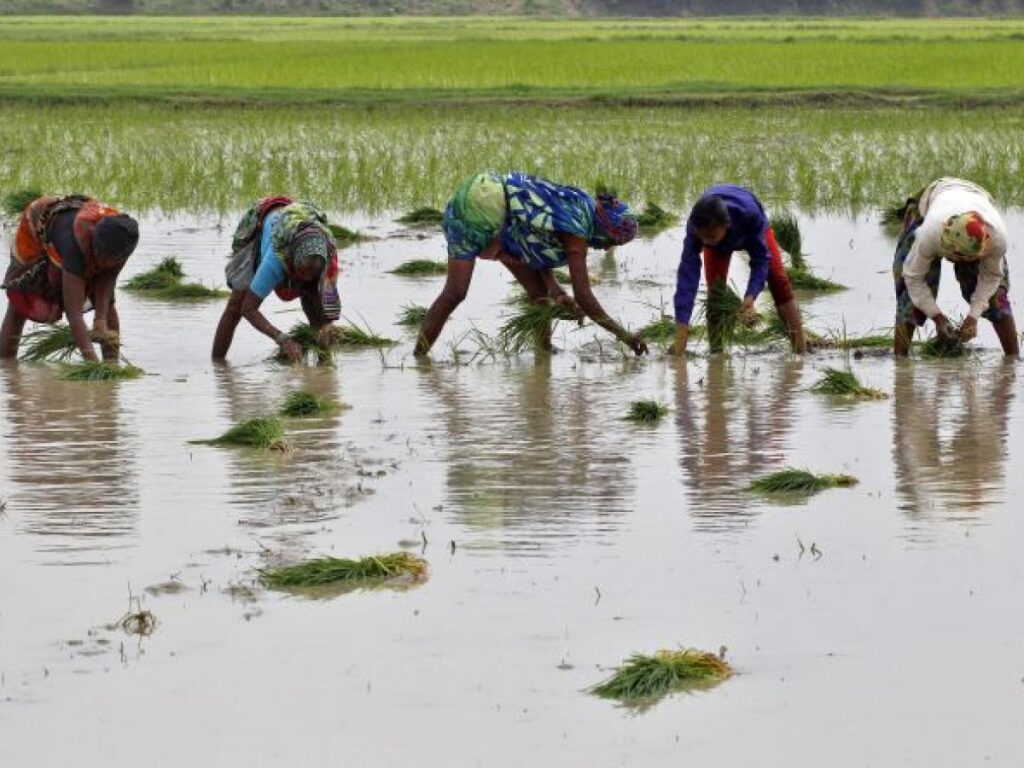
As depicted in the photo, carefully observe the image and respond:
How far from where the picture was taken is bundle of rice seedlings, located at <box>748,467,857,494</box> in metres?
6.02

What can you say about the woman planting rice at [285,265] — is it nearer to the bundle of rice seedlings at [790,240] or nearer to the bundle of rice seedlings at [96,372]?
the bundle of rice seedlings at [96,372]

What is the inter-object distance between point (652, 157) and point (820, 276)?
21.2 feet

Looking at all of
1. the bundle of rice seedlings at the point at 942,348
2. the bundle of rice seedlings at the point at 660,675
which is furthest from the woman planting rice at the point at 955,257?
the bundle of rice seedlings at the point at 660,675

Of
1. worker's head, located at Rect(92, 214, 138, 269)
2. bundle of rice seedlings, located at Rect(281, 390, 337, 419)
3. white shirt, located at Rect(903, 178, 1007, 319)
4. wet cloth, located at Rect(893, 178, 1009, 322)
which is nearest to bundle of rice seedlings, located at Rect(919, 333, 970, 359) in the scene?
wet cloth, located at Rect(893, 178, 1009, 322)

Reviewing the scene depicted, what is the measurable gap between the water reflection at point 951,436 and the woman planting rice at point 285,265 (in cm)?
233

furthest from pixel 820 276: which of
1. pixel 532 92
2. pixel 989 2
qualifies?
pixel 989 2

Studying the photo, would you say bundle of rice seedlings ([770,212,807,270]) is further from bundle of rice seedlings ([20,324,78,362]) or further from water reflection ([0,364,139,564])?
water reflection ([0,364,139,564])

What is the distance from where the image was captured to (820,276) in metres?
11.7

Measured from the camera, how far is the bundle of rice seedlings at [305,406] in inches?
293

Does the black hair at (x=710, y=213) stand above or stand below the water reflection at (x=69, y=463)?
above

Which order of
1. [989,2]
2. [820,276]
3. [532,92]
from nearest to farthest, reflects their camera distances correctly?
1. [820,276]
2. [532,92]
3. [989,2]

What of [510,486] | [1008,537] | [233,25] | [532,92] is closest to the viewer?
[1008,537]

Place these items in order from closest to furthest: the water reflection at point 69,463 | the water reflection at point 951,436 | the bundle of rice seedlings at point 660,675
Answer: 1. the bundle of rice seedlings at point 660,675
2. the water reflection at point 69,463
3. the water reflection at point 951,436

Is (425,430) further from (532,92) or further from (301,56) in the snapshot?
(301,56)
